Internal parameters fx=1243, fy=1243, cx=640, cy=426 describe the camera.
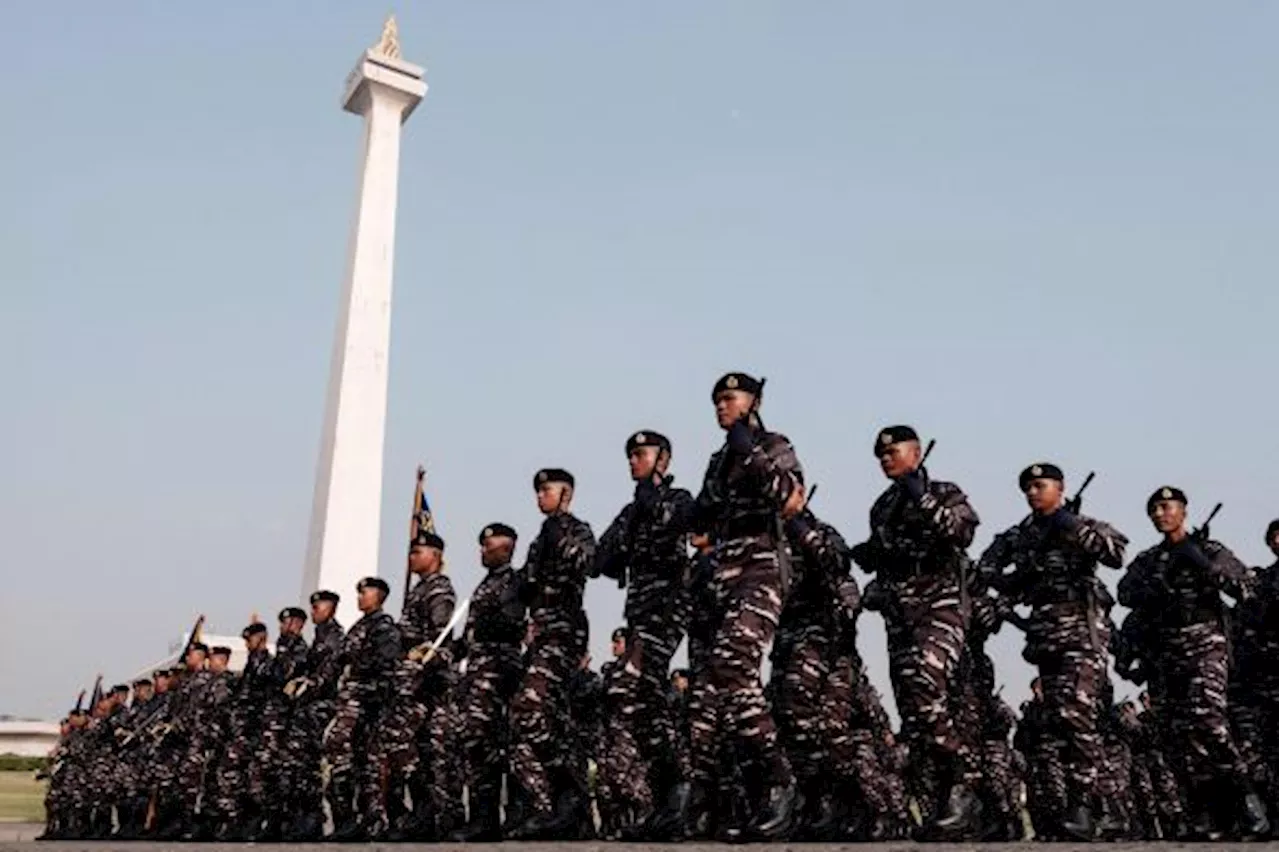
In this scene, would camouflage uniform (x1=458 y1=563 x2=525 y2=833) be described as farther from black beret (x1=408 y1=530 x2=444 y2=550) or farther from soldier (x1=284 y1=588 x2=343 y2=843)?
soldier (x1=284 y1=588 x2=343 y2=843)

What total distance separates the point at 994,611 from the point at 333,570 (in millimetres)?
22870

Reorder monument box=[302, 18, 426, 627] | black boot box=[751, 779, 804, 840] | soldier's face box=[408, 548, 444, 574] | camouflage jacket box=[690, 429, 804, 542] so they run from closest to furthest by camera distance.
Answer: black boot box=[751, 779, 804, 840] → camouflage jacket box=[690, 429, 804, 542] → soldier's face box=[408, 548, 444, 574] → monument box=[302, 18, 426, 627]

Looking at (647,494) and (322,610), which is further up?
(322,610)

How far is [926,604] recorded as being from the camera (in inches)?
225

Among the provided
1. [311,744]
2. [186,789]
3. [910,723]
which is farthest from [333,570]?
[910,723]

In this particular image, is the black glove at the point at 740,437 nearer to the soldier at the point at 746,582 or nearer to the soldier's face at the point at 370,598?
the soldier at the point at 746,582

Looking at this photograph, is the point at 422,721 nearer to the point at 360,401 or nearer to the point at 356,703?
the point at 356,703

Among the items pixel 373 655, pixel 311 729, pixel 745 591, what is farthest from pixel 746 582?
pixel 311 729

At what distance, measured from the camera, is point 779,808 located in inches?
197

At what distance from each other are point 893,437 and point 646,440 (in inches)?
51.3

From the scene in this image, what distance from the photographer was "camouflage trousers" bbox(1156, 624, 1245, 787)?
627 centimetres

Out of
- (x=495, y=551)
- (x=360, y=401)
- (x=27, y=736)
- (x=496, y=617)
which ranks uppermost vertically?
(x=360, y=401)

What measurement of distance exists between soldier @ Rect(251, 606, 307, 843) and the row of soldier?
1.34 metres

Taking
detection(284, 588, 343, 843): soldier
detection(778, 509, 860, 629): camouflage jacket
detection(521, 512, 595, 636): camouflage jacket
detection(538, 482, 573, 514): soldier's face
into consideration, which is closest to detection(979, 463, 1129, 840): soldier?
detection(778, 509, 860, 629): camouflage jacket
